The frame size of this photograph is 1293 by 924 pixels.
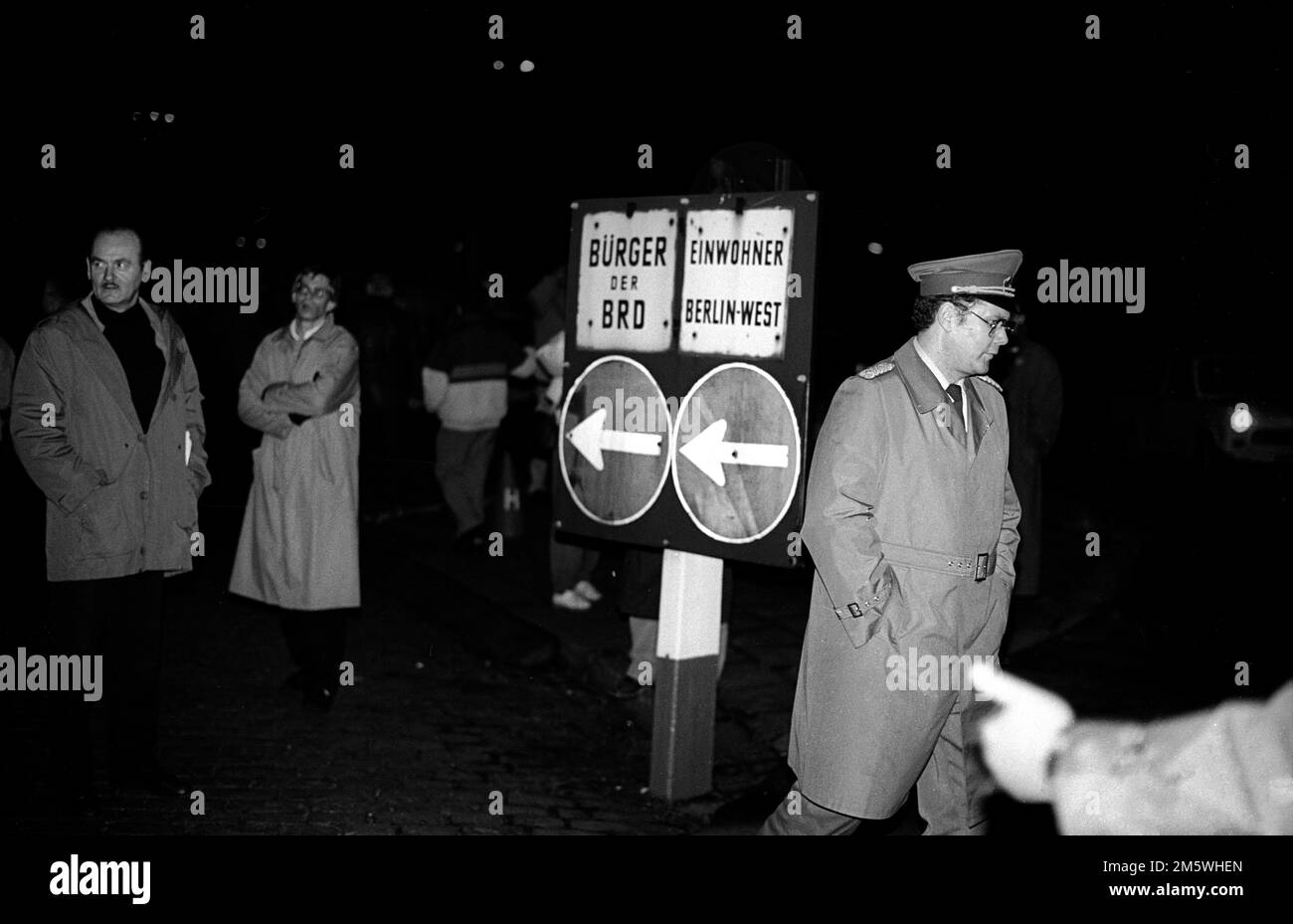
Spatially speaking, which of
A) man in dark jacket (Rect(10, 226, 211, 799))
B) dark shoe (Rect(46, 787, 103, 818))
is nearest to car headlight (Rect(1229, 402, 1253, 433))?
man in dark jacket (Rect(10, 226, 211, 799))

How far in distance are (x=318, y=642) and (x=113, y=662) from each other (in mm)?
1388

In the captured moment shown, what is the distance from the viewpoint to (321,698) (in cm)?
706

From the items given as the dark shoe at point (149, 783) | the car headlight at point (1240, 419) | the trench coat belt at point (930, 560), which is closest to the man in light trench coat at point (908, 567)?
the trench coat belt at point (930, 560)

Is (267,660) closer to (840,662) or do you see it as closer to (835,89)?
(840,662)

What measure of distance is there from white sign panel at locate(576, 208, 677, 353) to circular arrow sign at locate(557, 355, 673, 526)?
11cm

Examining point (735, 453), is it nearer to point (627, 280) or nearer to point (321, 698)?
point (627, 280)

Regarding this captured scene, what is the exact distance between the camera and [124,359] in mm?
5633

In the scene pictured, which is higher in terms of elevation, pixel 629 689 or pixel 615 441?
pixel 615 441

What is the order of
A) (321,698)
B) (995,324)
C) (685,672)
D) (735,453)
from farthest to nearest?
(321,698), (685,672), (735,453), (995,324)

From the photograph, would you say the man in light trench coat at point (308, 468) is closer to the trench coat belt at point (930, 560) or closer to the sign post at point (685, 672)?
the sign post at point (685, 672)

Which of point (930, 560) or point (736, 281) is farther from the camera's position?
point (736, 281)

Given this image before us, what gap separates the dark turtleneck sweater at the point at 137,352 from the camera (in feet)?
18.4

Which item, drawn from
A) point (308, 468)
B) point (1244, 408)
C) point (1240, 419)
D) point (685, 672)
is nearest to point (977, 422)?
point (685, 672)

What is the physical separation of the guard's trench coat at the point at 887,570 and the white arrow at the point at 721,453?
2.73ft
